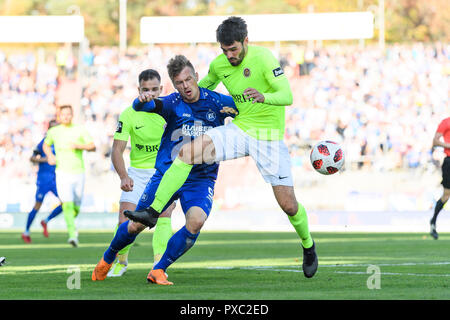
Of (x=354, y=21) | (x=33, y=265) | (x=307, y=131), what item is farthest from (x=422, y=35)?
(x=33, y=265)

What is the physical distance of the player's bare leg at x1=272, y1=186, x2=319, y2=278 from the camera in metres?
8.51

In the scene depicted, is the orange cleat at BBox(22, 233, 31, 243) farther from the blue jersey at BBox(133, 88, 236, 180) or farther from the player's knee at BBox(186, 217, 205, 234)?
the player's knee at BBox(186, 217, 205, 234)

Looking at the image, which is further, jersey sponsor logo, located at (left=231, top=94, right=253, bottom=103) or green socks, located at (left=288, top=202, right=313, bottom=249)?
green socks, located at (left=288, top=202, right=313, bottom=249)

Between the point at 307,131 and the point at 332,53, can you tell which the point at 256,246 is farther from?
the point at 332,53

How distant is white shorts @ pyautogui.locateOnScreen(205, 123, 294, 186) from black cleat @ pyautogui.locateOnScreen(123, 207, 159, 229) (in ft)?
2.73

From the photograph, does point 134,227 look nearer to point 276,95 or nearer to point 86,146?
point 276,95

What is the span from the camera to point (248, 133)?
8.48m

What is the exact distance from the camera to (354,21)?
38.1 m

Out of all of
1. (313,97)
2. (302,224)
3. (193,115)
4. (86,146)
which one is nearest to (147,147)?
(193,115)

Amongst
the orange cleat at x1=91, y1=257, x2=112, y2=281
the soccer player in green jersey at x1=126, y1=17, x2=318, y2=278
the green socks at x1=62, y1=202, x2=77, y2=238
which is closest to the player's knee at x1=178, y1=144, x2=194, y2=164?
the soccer player in green jersey at x1=126, y1=17, x2=318, y2=278

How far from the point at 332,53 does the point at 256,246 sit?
2136cm

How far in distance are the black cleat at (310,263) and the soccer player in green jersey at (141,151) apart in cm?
168

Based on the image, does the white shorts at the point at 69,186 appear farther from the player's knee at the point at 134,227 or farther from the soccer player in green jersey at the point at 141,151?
the player's knee at the point at 134,227

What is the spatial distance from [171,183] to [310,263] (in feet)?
5.30
